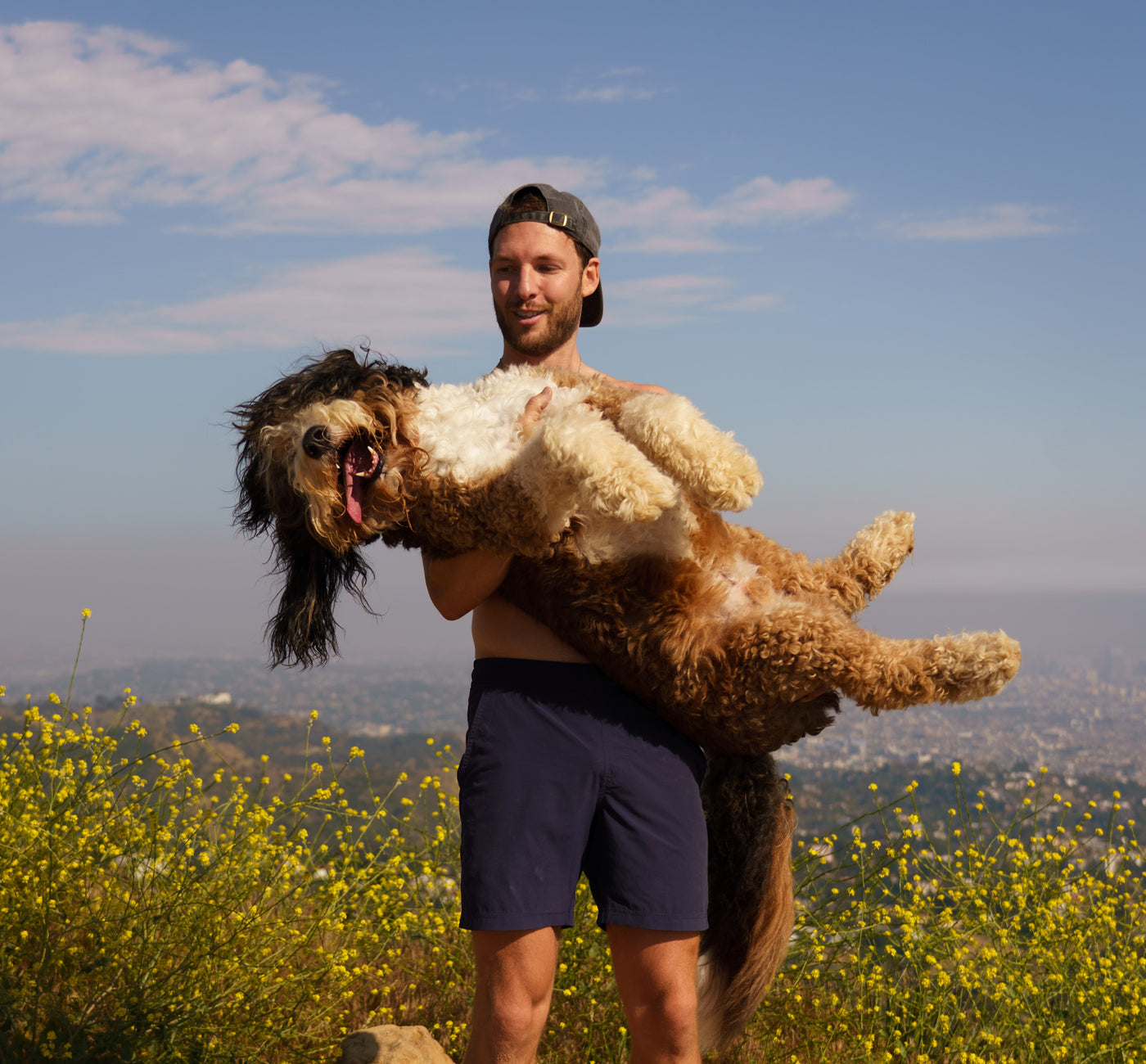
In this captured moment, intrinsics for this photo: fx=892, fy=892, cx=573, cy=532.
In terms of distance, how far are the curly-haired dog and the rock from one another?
5.56ft

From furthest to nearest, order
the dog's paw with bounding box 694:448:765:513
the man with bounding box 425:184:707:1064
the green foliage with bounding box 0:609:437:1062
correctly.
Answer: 1. the green foliage with bounding box 0:609:437:1062
2. the man with bounding box 425:184:707:1064
3. the dog's paw with bounding box 694:448:765:513

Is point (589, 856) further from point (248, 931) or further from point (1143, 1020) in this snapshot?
point (1143, 1020)

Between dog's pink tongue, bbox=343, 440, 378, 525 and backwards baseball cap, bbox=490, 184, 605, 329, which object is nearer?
dog's pink tongue, bbox=343, 440, 378, 525

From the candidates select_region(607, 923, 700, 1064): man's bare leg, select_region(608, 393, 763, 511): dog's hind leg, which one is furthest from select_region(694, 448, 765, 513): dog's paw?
select_region(607, 923, 700, 1064): man's bare leg

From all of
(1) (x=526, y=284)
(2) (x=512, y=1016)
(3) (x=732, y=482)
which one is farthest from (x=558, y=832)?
(1) (x=526, y=284)

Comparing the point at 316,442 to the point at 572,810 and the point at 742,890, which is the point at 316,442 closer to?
the point at 572,810

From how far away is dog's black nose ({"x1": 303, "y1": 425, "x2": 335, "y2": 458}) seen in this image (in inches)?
104

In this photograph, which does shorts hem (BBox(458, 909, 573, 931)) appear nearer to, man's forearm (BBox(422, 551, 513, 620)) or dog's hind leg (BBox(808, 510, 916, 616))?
man's forearm (BBox(422, 551, 513, 620))

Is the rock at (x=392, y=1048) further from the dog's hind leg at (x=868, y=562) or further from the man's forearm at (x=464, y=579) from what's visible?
the dog's hind leg at (x=868, y=562)

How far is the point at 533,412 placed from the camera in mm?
2781

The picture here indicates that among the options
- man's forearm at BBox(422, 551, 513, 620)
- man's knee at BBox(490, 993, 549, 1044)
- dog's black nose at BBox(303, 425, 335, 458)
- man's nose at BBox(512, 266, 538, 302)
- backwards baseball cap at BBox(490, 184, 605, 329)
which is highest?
backwards baseball cap at BBox(490, 184, 605, 329)

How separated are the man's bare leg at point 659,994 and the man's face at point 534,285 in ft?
6.67

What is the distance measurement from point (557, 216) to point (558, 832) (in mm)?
2135

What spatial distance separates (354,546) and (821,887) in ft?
9.44
